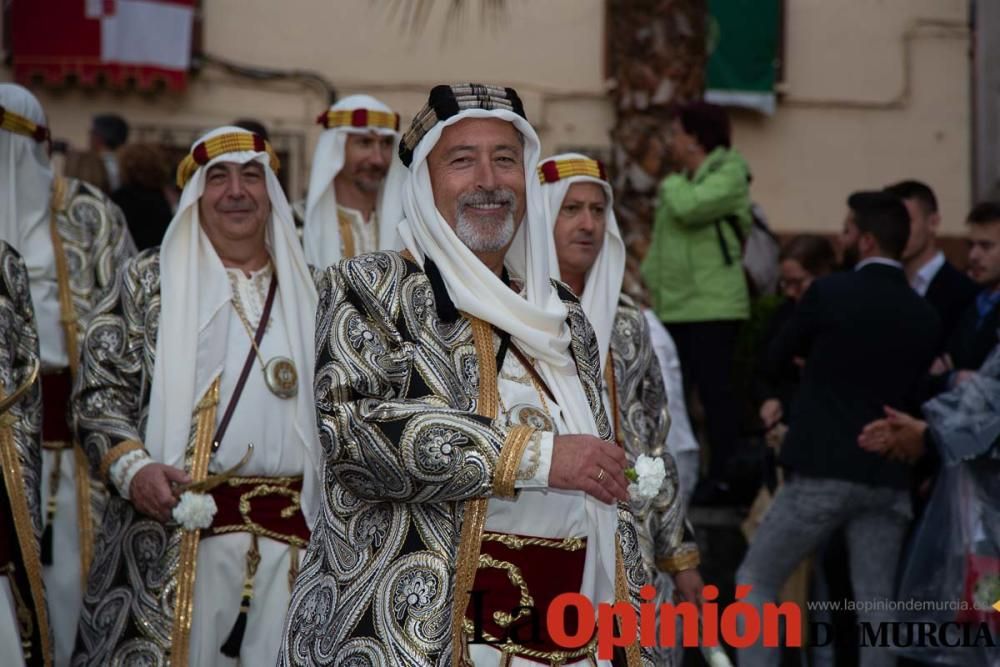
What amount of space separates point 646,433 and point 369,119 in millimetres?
2762

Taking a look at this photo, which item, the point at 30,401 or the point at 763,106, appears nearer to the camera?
the point at 30,401

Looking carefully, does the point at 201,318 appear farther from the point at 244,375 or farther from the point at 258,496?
the point at 258,496

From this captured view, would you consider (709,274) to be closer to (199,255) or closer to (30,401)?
(199,255)

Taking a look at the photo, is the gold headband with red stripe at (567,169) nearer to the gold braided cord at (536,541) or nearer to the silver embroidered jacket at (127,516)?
the silver embroidered jacket at (127,516)

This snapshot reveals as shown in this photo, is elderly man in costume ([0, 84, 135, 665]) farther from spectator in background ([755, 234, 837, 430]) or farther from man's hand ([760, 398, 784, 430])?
spectator in background ([755, 234, 837, 430])

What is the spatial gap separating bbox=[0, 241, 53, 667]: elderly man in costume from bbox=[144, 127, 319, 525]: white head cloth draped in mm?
397

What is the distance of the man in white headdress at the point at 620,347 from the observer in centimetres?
540

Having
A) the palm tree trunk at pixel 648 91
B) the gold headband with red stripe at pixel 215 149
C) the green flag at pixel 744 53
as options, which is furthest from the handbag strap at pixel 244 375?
the green flag at pixel 744 53

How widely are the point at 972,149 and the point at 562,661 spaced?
1153 centimetres

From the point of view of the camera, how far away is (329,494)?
410 centimetres

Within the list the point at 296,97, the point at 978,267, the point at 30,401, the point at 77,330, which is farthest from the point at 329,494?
the point at 296,97

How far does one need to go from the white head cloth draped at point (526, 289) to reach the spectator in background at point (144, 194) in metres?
4.82

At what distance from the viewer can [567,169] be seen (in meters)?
5.97

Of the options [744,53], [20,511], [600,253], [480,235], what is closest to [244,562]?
[20,511]
